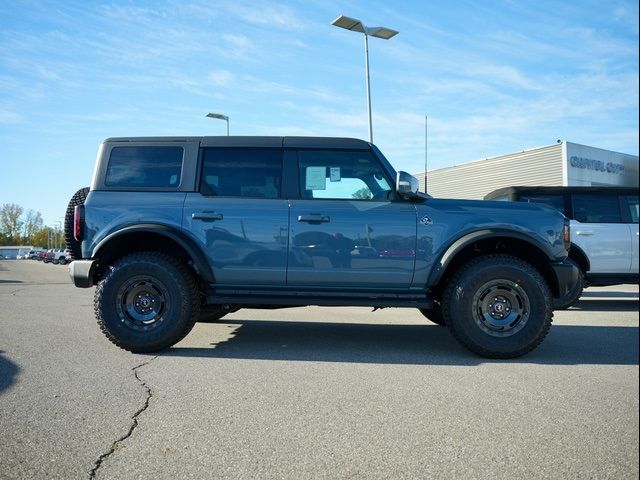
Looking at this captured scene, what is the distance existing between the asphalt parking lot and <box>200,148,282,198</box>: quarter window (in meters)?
1.63

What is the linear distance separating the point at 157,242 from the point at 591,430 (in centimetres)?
421

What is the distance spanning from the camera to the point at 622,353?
4863 mm

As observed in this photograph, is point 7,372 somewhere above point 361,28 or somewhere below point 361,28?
below

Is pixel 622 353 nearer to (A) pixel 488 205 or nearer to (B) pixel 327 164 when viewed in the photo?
(A) pixel 488 205

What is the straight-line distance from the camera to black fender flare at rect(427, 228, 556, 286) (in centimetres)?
481

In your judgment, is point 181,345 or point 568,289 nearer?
point 568,289

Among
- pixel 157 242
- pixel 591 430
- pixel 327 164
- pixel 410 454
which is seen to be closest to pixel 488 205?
pixel 327 164

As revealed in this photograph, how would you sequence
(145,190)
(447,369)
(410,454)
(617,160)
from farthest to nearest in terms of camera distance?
(145,190)
(447,369)
(410,454)
(617,160)

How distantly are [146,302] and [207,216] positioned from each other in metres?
1.08

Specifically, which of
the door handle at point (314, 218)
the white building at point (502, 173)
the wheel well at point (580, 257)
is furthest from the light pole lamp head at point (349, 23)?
the door handle at point (314, 218)

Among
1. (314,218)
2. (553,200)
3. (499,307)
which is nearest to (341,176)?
(314,218)

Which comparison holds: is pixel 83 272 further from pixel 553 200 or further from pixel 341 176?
pixel 553 200

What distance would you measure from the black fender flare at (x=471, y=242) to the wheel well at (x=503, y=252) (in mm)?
115

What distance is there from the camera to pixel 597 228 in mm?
8719
